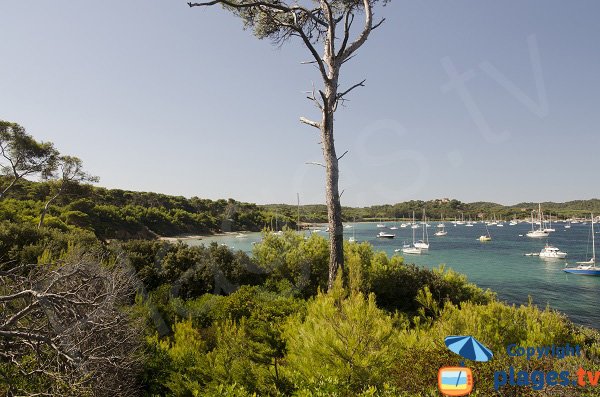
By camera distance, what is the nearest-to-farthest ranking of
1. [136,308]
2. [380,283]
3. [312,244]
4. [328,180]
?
[136,308], [328,180], [380,283], [312,244]

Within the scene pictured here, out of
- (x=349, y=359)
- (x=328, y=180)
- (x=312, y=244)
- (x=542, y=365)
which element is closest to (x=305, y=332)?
(x=349, y=359)

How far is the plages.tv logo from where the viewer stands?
3.53m

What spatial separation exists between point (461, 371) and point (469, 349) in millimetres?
250

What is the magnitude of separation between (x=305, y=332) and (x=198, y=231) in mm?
65192

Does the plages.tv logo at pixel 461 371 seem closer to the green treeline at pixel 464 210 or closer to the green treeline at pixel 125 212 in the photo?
the green treeline at pixel 125 212

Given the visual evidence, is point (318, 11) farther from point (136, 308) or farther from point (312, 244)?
point (136, 308)

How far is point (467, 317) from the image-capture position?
4.93 metres

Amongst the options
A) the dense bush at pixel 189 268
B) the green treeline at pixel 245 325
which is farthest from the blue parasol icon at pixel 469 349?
the dense bush at pixel 189 268

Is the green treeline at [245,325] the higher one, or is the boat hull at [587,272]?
the green treeline at [245,325]

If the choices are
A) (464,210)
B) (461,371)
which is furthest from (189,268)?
(464,210)

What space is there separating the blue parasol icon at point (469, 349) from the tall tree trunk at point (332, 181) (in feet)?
19.3

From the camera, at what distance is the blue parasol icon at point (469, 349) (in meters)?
3.61

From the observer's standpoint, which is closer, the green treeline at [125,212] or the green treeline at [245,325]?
the green treeline at [245,325]

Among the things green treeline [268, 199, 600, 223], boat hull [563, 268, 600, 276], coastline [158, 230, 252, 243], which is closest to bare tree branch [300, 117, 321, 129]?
boat hull [563, 268, 600, 276]
